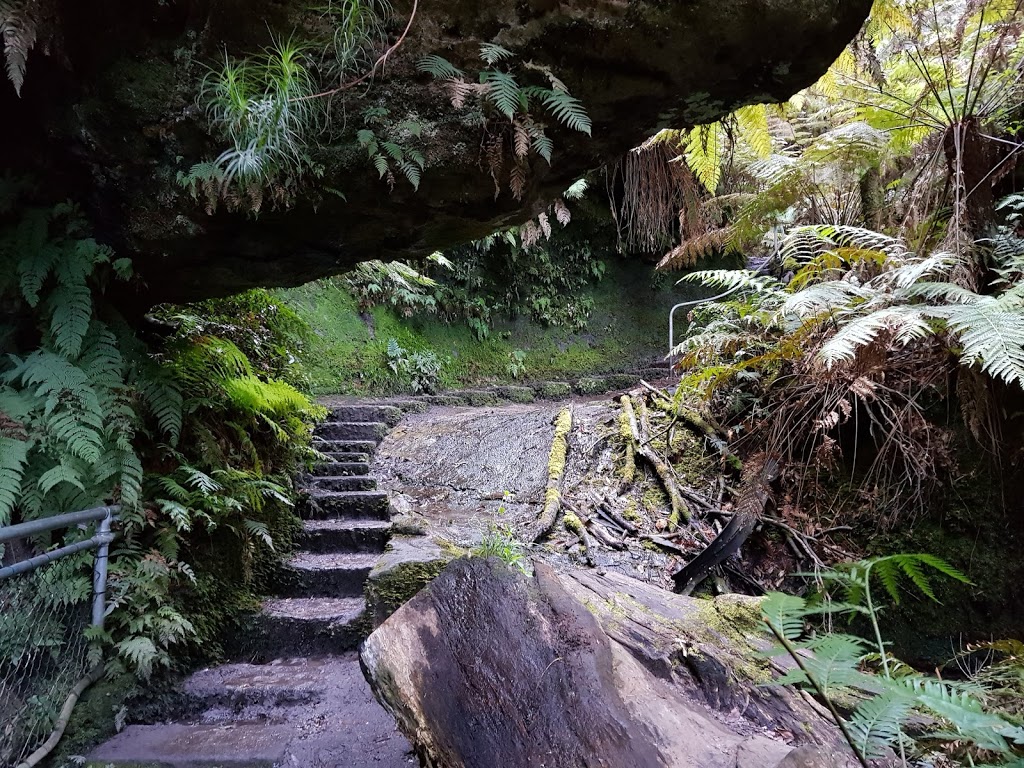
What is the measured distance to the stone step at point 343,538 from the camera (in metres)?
4.34

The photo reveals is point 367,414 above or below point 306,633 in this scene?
above

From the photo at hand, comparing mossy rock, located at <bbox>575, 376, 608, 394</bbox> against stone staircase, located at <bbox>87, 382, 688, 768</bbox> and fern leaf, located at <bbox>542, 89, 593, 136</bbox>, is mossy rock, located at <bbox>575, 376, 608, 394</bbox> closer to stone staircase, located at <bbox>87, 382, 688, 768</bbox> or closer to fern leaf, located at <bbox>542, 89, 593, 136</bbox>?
stone staircase, located at <bbox>87, 382, 688, 768</bbox>

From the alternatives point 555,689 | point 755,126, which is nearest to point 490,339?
point 755,126

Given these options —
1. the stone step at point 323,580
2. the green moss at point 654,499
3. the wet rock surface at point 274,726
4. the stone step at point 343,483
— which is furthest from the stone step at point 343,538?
the green moss at point 654,499

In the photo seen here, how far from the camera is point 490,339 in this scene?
381 inches

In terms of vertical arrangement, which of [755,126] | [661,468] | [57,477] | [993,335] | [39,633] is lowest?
[39,633]

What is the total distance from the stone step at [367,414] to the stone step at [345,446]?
1.93 ft

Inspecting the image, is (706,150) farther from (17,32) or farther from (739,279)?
(17,32)

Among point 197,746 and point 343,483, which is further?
point 343,483

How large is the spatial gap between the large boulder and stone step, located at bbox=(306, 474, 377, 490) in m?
3.14

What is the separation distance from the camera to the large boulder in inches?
63.3

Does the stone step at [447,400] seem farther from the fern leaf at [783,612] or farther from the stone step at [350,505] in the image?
the fern leaf at [783,612]

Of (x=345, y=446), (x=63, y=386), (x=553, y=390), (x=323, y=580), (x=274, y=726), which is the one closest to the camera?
(x=63, y=386)

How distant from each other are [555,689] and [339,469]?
3.90 metres
